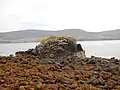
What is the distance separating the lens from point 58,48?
3012 cm

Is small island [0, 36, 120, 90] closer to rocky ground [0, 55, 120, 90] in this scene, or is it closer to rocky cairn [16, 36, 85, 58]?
rocky ground [0, 55, 120, 90]

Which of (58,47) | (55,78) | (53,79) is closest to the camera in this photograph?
(53,79)

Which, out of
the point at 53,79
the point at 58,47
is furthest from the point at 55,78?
the point at 58,47

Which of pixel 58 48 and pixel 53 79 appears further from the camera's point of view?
pixel 58 48

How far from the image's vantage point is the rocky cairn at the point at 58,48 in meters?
30.0

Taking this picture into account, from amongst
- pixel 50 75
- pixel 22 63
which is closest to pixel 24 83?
pixel 50 75

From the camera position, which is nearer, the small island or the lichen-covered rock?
the small island

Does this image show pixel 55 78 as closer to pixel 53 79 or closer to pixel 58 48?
pixel 53 79

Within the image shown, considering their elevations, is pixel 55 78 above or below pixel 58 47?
below

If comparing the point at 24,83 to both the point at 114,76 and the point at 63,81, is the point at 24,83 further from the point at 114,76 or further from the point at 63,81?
the point at 114,76

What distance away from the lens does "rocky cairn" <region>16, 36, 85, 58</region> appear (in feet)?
98.5

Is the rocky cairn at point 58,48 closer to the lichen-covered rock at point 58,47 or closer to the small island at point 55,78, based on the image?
the lichen-covered rock at point 58,47

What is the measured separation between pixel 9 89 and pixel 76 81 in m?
3.52

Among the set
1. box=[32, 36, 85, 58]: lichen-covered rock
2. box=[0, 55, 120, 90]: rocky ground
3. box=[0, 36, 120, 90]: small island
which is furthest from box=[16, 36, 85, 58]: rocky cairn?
box=[0, 55, 120, 90]: rocky ground
